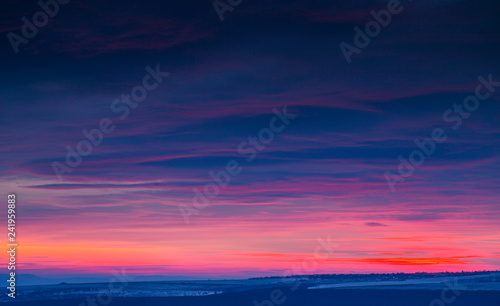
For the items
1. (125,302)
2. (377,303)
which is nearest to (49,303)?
(125,302)

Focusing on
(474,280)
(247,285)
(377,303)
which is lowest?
(377,303)

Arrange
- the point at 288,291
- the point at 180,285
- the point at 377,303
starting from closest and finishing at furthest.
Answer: the point at 377,303
the point at 288,291
the point at 180,285

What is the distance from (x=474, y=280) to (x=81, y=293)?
22414 mm

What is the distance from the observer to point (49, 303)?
3747 cm

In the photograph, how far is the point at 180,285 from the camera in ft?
158

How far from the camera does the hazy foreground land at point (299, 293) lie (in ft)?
119

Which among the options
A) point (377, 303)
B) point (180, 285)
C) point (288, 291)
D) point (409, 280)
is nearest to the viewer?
point (377, 303)

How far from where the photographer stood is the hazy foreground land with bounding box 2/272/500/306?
119ft

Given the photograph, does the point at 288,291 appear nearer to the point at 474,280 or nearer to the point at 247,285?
the point at 247,285

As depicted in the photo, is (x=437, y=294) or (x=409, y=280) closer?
(x=437, y=294)

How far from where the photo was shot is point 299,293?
39.3 meters

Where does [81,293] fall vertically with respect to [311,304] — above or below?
above

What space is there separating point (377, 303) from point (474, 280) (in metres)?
8.84

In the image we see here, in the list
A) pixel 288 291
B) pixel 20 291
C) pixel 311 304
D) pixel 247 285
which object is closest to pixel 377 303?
pixel 311 304
